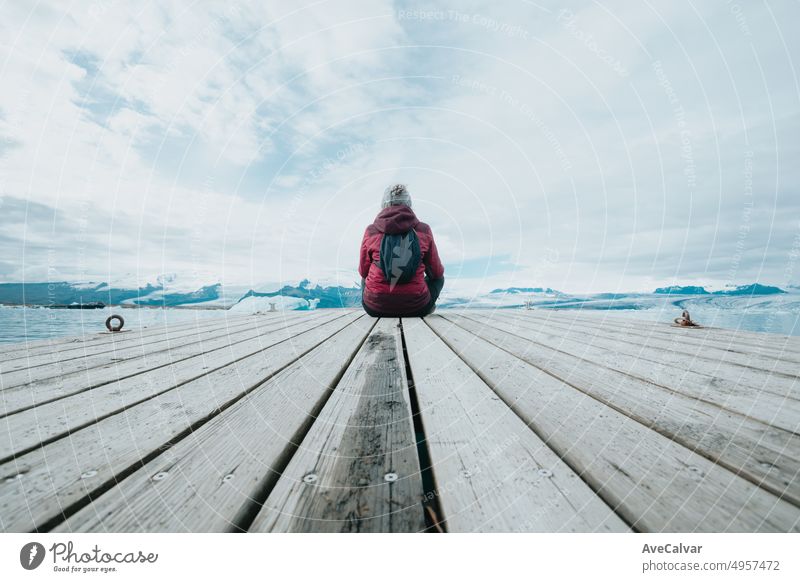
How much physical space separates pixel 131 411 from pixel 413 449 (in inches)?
36.6

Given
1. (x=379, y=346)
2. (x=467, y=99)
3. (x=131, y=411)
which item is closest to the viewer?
(x=131, y=411)

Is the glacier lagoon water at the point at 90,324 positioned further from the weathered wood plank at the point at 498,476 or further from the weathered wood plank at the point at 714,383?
the weathered wood plank at the point at 714,383

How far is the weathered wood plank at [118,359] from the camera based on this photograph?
149 cm

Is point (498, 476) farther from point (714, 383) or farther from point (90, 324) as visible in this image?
point (90, 324)

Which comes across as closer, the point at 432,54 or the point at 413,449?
the point at 413,449

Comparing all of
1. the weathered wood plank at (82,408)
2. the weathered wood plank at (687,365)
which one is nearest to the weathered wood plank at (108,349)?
the weathered wood plank at (82,408)

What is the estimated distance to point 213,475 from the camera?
0.69 metres

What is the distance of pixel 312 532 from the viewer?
55cm

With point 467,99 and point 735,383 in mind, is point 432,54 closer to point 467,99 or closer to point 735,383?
point 467,99

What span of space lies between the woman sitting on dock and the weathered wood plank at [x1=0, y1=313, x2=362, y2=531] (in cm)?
234

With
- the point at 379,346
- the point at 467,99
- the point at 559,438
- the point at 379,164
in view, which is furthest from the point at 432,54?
the point at 559,438

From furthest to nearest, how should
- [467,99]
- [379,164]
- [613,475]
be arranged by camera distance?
[379,164]
[467,99]
[613,475]

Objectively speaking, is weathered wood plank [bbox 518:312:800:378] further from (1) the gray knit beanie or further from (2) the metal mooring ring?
(2) the metal mooring ring
